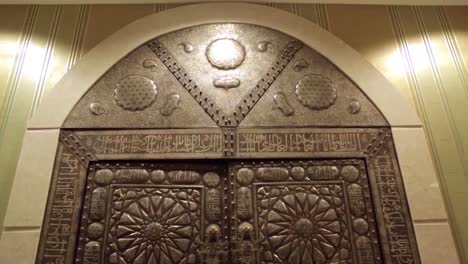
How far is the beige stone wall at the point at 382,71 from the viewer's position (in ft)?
6.11

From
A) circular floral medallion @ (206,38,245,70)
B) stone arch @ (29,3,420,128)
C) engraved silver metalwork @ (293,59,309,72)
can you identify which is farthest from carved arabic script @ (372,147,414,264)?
circular floral medallion @ (206,38,245,70)

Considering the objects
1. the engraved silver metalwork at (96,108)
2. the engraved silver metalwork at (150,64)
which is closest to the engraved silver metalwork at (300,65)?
the engraved silver metalwork at (150,64)

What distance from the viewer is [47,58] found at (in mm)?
2227

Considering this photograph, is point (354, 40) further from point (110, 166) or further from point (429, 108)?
point (110, 166)

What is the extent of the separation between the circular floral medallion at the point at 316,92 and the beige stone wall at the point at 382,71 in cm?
33

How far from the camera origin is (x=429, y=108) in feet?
7.04

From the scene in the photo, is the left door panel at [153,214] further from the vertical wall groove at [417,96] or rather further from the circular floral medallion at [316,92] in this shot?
the vertical wall groove at [417,96]

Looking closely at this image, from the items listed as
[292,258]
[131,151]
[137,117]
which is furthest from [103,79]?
[292,258]

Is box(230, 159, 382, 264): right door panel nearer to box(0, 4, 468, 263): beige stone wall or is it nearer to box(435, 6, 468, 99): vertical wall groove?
box(0, 4, 468, 263): beige stone wall

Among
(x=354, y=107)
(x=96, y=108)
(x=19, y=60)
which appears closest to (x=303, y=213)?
(x=354, y=107)

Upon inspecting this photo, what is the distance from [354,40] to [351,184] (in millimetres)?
916

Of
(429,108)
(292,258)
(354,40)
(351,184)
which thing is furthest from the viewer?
(354,40)

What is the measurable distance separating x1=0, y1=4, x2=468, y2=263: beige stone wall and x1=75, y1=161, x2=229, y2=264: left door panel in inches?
10.5

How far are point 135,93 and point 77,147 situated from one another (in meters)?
0.42
